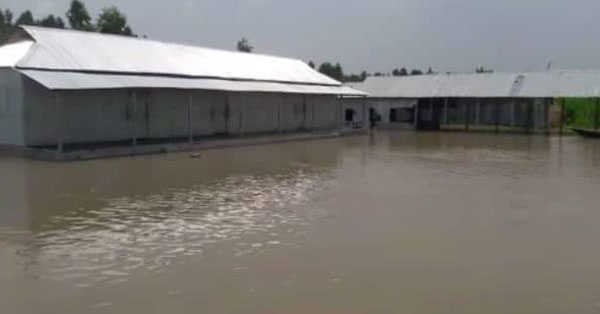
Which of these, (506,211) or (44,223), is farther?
(506,211)

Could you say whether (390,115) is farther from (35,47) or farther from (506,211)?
(506,211)

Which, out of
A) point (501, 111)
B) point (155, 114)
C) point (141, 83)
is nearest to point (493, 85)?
point (501, 111)

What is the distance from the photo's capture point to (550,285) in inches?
271

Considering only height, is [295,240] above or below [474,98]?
below

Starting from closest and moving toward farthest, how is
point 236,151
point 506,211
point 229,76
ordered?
1. point 506,211
2. point 236,151
3. point 229,76

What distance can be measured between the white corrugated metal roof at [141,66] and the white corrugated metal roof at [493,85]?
283 inches

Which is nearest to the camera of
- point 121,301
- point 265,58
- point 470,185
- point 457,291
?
point 121,301

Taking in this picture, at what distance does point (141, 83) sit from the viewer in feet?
73.8

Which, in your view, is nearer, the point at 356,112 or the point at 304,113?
the point at 304,113

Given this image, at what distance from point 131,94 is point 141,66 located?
6.55ft

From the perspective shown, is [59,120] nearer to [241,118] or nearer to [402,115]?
[241,118]

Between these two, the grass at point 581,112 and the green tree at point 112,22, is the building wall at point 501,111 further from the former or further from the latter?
the green tree at point 112,22

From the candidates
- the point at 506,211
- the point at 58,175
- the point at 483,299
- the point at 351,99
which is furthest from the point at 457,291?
the point at 351,99

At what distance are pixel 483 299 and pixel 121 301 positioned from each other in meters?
3.29
